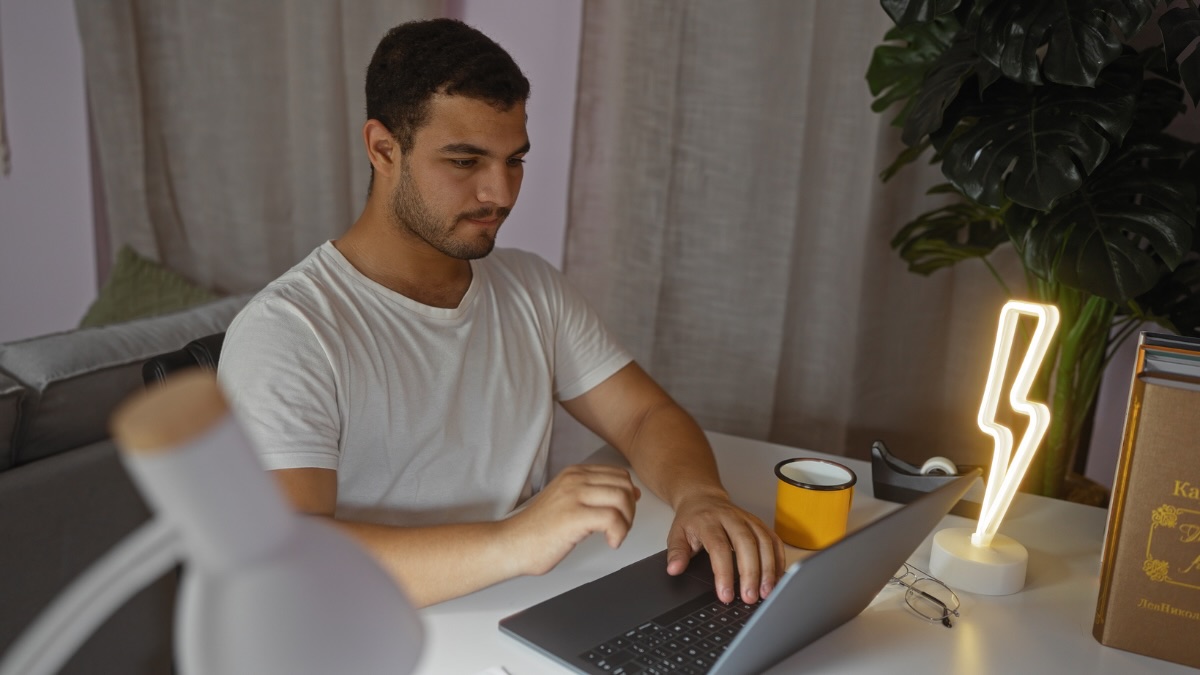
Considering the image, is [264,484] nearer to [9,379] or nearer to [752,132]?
[9,379]

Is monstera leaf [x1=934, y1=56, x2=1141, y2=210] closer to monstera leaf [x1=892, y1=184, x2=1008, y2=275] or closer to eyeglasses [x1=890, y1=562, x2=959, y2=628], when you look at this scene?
monstera leaf [x1=892, y1=184, x2=1008, y2=275]

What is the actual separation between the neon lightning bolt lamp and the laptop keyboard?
0.29 metres

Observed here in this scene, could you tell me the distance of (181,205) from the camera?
2.67m

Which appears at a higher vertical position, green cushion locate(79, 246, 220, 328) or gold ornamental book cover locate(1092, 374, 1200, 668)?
gold ornamental book cover locate(1092, 374, 1200, 668)

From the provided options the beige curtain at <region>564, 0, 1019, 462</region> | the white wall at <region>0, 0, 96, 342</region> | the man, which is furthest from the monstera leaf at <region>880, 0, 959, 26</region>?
the white wall at <region>0, 0, 96, 342</region>

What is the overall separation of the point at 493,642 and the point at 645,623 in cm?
15

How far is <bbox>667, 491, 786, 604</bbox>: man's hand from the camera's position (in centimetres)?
108

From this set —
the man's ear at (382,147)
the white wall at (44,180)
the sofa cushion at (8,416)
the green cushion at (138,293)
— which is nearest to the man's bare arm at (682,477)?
the man's ear at (382,147)

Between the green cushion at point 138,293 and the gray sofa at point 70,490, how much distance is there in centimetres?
70

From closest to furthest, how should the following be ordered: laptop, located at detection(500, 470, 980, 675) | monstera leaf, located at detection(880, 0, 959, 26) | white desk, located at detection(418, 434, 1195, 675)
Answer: laptop, located at detection(500, 470, 980, 675)
white desk, located at detection(418, 434, 1195, 675)
monstera leaf, located at detection(880, 0, 959, 26)

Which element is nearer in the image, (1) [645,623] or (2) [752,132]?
(1) [645,623]

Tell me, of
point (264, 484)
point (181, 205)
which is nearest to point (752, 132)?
point (181, 205)

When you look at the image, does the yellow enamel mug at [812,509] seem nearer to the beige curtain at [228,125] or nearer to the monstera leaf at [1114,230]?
the monstera leaf at [1114,230]

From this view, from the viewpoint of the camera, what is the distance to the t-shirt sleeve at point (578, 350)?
1569 millimetres
